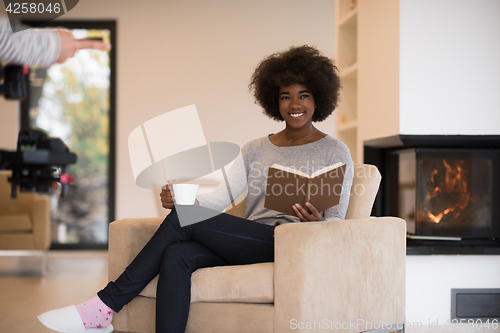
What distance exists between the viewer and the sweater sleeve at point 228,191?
1.99m

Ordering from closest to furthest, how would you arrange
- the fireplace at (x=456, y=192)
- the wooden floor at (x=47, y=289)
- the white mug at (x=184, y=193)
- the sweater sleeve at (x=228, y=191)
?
the white mug at (x=184, y=193) < the sweater sleeve at (x=228, y=191) < the wooden floor at (x=47, y=289) < the fireplace at (x=456, y=192)

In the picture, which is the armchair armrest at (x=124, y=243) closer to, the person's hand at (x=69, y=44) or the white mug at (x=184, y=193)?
the white mug at (x=184, y=193)

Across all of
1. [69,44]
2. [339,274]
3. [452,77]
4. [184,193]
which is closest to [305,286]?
[339,274]

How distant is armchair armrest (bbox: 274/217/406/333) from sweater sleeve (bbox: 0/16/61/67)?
1.20 metres

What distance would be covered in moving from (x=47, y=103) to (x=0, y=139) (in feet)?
1.92

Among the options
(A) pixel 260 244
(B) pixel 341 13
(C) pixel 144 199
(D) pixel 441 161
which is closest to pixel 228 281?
(A) pixel 260 244

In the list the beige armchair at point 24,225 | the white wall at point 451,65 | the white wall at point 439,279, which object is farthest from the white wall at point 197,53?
the white wall at point 439,279

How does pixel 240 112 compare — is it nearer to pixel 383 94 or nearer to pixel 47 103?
pixel 47 103

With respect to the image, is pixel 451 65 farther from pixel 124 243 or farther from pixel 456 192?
pixel 124 243

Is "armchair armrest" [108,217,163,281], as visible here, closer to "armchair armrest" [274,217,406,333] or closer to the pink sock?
the pink sock

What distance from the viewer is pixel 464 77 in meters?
2.44

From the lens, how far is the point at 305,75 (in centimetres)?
213

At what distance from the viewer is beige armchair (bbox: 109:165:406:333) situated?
1.60 metres

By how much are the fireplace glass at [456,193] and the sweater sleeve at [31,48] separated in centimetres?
231
